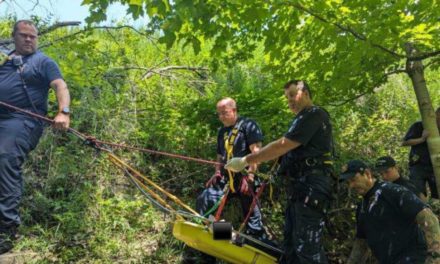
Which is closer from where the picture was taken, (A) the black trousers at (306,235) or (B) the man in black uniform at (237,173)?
(A) the black trousers at (306,235)

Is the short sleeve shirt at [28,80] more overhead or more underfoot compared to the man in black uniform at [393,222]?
more overhead

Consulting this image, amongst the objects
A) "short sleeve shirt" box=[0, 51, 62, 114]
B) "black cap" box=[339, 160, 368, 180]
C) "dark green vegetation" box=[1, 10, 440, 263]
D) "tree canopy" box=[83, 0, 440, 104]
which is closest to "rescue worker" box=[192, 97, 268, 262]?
"dark green vegetation" box=[1, 10, 440, 263]

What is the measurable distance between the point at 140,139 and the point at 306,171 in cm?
379

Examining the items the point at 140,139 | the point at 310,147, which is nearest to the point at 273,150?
the point at 310,147

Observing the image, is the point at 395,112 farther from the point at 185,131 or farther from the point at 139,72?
the point at 139,72

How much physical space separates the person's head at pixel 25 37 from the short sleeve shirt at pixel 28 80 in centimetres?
10

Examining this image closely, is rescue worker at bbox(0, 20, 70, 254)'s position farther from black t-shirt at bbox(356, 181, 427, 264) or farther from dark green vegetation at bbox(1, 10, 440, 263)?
black t-shirt at bbox(356, 181, 427, 264)

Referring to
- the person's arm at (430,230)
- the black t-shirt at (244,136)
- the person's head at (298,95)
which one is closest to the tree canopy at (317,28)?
the person's head at (298,95)

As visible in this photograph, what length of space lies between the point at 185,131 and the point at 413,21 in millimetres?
3905

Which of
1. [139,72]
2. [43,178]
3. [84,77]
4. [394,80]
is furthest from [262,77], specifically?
[43,178]

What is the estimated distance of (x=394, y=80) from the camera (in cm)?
980

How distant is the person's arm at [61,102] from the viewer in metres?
4.11

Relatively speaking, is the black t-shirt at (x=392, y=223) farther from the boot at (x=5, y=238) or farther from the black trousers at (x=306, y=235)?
the boot at (x=5, y=238)

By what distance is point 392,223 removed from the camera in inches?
156
